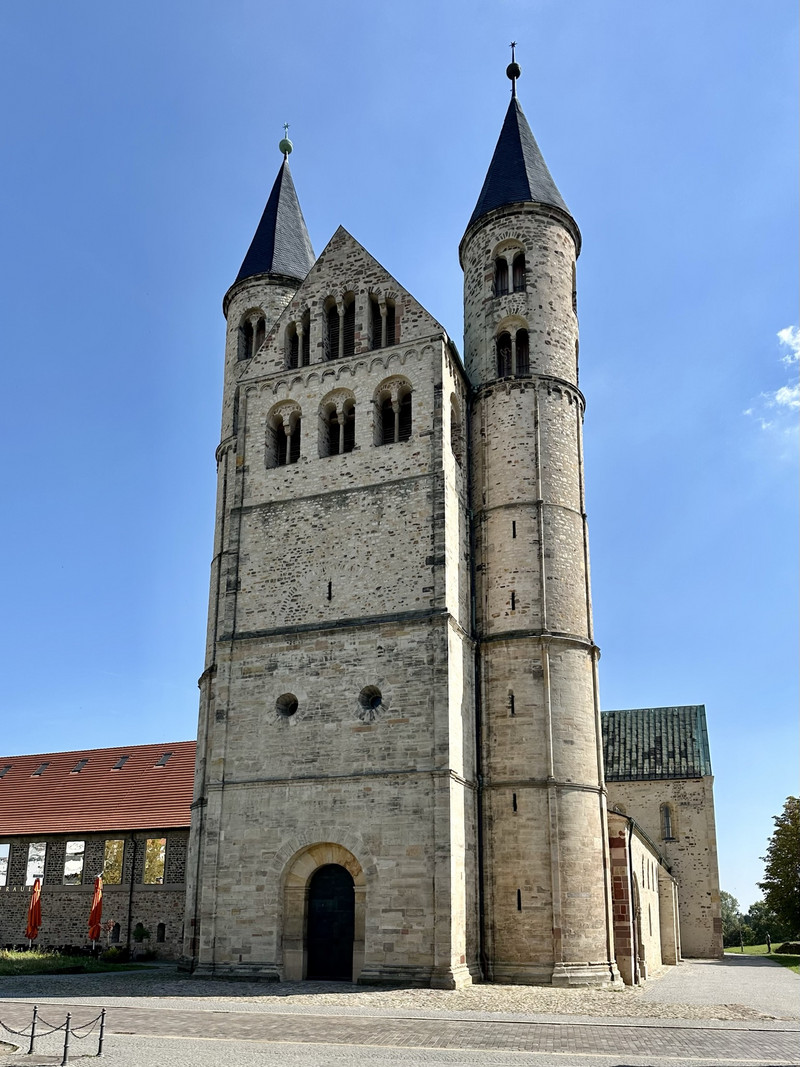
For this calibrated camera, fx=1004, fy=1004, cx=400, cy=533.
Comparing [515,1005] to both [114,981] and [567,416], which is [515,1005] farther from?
[567,416]

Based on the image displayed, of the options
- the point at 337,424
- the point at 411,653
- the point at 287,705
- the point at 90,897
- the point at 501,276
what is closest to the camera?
the point at 411,653

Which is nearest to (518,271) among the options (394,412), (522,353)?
(522,353)

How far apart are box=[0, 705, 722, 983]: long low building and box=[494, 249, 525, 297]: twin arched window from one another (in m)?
16.3

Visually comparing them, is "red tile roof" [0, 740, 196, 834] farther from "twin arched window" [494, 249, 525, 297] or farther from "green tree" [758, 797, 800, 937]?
"green tree" [758, 797, 800, 937]

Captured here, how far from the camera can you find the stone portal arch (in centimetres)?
2439

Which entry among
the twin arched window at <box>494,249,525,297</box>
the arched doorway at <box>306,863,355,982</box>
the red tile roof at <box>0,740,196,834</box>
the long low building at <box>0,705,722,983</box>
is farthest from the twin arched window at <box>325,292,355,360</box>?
the red tile roof at <box>0,740,196,834</box>

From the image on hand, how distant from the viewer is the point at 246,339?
115 ft

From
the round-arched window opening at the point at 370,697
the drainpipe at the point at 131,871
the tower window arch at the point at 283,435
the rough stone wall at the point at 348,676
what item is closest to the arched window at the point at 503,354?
the rough stone wall at the point at 348,676

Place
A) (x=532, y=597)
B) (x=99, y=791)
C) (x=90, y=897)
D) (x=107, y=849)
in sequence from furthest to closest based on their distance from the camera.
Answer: (x=99, y=791), (x=107, y=849), (x=90, y=897), (x=532, y=597)

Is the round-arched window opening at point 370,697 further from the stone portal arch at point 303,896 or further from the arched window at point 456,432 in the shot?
the arched window at point 456,432

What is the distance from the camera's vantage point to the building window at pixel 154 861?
34.5 meters

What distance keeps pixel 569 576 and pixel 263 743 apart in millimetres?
9688

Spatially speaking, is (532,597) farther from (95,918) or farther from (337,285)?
(95,918)

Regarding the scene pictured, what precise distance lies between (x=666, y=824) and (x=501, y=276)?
30.1m
